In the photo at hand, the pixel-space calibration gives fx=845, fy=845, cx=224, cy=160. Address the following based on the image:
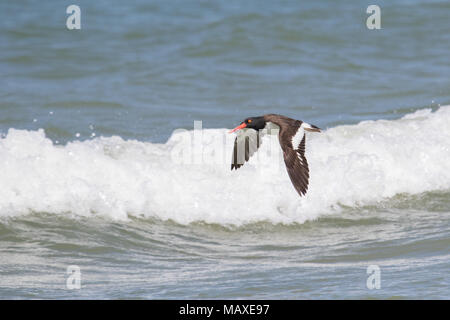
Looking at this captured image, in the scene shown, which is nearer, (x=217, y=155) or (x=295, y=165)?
(x=295, y=165)

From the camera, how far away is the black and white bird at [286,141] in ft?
23.0

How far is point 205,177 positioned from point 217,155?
0.70 meters

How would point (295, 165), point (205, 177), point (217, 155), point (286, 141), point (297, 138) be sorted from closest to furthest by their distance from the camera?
1. point (295, 165)
2. point (286, 141)
3. point (297, 138)
4. point (205, 177)
5. point (217, 155)

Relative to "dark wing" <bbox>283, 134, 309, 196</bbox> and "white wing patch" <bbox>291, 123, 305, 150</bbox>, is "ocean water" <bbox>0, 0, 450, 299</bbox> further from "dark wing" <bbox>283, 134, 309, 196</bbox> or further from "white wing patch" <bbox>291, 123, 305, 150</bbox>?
"white wing patch" <bbox>291, 123, 305, 150</bbox>

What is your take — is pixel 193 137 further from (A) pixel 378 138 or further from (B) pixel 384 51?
(B) pixel 384 51

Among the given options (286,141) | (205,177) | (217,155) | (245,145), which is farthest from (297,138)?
(217,155)

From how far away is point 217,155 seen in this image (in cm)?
956

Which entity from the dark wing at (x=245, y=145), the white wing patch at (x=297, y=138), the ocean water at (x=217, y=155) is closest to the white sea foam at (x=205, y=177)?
the ocean water at (x=217, y=155)

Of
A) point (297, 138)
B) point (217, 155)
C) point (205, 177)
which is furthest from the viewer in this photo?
point (217, 155)

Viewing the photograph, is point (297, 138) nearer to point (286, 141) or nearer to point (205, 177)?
point (286, 141)

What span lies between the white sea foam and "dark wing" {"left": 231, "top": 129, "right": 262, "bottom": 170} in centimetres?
57

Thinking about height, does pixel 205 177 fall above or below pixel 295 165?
below

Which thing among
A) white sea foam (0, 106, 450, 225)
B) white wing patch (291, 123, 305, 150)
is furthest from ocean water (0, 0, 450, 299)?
white wing patch (291, 123, 305, 150)
